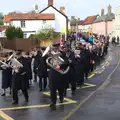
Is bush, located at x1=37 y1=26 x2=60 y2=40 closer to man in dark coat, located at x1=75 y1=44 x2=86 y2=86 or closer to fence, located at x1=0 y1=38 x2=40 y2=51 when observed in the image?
fence, located at x1=0 y1=38 x2=40 y2=51

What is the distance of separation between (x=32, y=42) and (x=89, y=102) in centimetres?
4609

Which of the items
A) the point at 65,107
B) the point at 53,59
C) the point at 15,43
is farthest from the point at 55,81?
the point at 15,43

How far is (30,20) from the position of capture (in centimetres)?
7888

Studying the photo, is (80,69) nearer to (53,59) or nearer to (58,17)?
(53,59)

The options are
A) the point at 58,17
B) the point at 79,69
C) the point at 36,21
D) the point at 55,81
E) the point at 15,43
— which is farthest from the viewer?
the point at 58,17

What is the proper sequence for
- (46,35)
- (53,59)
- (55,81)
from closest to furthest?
(53,59) < (55,81) < (46,35)

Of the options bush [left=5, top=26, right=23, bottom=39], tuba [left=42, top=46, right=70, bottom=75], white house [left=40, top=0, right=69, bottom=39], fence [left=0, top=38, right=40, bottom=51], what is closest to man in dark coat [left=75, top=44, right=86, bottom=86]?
tuba [left=42, top=46, right=70, bottom=75]

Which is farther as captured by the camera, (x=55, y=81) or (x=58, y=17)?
(x=58, y=17)

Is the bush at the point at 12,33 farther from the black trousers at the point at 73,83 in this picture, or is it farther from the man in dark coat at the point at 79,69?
the black trousers at the point at 73,83

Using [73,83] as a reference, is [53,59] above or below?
above

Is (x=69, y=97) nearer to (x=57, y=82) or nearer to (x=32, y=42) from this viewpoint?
(x=57, y=82)

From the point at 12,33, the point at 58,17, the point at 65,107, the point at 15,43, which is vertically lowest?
the point at 15,43

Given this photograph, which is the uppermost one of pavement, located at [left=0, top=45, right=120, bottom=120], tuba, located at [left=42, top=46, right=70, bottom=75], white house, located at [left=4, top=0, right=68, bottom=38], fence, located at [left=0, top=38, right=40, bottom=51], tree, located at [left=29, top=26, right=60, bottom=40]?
white house, located at [left=4, top=0, right=68, bottom=38]

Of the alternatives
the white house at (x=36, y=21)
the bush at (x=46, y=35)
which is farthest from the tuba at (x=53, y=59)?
the white house at (x=36, y=21)
